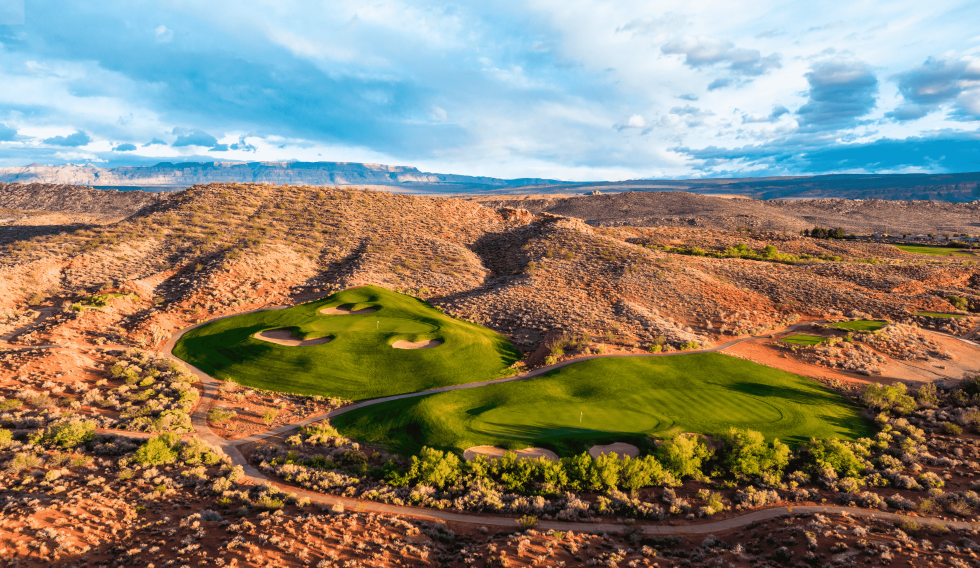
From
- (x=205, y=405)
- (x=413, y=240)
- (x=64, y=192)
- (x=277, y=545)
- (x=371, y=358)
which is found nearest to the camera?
(x=277, y=545)

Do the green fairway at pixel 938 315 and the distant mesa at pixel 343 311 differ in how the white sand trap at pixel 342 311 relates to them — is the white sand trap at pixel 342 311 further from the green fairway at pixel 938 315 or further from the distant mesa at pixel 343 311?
the green fairway at pixel 938 315

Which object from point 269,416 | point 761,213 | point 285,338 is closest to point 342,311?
point 285,338

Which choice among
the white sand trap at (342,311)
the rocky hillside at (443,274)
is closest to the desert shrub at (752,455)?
the rocky hillside at (443,274)

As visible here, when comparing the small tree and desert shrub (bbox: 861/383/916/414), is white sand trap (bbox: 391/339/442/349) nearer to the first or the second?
the small tree

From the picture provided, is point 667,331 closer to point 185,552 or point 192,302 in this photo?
point 185,552

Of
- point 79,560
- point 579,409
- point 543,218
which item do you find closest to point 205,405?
point 79,560
